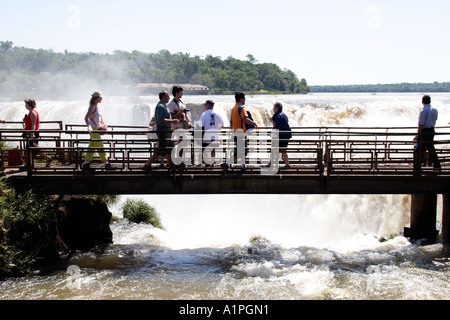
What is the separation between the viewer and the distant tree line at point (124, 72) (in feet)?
291

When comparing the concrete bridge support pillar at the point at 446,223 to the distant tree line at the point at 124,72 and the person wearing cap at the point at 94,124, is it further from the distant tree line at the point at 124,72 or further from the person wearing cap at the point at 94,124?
the distant tree line at the point at 124,72

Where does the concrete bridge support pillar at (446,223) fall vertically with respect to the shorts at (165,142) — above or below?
below

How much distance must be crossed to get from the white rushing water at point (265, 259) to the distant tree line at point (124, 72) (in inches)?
2737

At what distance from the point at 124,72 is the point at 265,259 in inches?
3775

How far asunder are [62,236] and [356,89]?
186 metres

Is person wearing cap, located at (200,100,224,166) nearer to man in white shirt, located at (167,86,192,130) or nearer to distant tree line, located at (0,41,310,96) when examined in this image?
man in white shirt, located at (167,86,192,130)

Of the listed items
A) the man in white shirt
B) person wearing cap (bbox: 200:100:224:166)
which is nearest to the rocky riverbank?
the man in white shirt

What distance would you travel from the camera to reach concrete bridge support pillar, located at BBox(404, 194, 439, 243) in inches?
486

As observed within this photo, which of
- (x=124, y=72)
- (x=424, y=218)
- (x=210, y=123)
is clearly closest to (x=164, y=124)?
(x=210, y=123)

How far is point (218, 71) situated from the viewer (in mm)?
106812

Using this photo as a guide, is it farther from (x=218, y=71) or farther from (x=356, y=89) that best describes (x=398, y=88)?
(x=218, y=71)

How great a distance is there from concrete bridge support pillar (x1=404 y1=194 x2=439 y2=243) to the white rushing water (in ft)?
1.24

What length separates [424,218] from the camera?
12.5 m

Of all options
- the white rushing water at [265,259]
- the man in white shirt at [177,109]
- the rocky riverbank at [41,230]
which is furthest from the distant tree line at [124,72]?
the man in white shirt at [177,109]
